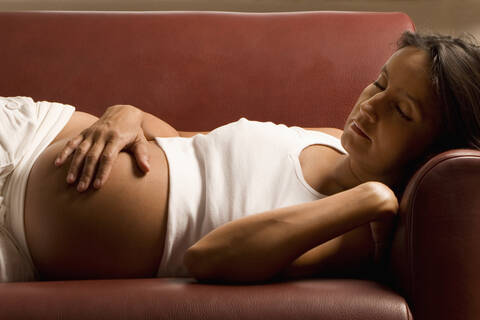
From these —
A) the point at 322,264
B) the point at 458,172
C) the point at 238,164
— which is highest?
the point at 458,172

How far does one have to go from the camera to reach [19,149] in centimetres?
115

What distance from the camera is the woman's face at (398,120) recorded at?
Result: 1.03 meters

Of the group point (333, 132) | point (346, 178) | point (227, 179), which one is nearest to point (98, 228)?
point (227, 179)

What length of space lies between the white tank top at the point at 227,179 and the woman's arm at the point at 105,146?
0.06m

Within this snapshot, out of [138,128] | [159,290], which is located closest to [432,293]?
[159,290]

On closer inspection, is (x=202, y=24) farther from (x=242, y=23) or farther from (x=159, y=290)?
(x=159, y=290)

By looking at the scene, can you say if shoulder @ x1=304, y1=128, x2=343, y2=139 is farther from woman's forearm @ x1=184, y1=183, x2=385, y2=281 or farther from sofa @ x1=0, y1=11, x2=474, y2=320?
woman's forearm @ x1=184, y1=183, x2=385, y2=281

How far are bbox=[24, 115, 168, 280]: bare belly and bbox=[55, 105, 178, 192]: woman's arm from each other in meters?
0.02

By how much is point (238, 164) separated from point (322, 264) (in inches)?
10.3

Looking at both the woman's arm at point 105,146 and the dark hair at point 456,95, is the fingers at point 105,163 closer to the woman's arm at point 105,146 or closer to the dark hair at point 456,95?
the woman's arm at point 105,146

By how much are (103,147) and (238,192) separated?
27 centimetres

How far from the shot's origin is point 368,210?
90 cm

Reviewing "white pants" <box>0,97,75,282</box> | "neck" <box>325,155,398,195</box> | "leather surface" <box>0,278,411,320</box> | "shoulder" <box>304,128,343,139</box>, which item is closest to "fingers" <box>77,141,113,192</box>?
"white pants" <box>0,97,75,282</box>

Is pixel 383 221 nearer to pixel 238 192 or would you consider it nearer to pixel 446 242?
pixel 446 242
